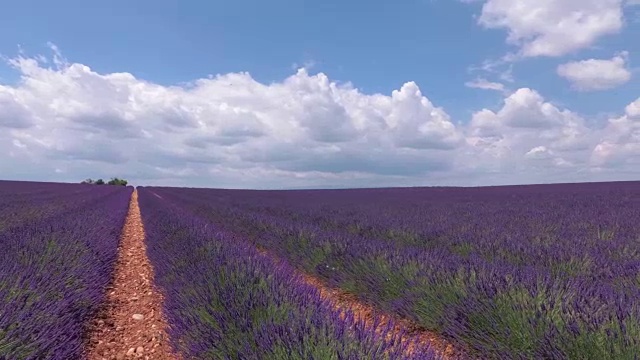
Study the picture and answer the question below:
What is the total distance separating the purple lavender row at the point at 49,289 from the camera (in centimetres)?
236

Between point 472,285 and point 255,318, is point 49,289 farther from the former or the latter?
point 472,285

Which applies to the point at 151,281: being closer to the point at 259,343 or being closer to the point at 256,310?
the point at 256,310

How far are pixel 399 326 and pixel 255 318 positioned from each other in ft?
4.10

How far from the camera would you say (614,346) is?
7.13ft

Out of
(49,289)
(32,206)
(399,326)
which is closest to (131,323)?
(49,289)

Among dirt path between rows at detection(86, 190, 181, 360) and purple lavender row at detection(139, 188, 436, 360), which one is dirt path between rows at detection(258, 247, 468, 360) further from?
dirt path between rows at detection(86, 190, 181, 360)

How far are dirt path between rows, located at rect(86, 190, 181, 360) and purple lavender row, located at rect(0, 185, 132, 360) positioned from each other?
0.46ft

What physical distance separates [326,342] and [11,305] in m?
2.01

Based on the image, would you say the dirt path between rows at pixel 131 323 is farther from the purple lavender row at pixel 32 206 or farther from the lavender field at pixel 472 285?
the purple lavender row at pixel 32 206

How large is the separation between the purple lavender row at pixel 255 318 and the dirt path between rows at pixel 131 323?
10.7 inches

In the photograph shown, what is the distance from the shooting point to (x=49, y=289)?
3.24m

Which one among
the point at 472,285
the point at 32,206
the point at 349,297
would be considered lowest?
the point at 349,297

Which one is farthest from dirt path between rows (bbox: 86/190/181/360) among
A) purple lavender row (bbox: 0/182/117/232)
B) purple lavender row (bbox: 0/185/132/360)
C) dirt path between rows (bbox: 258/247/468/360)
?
purple lavender row (bbox: 0/182/117/232)

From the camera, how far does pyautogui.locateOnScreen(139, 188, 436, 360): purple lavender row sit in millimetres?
1914
